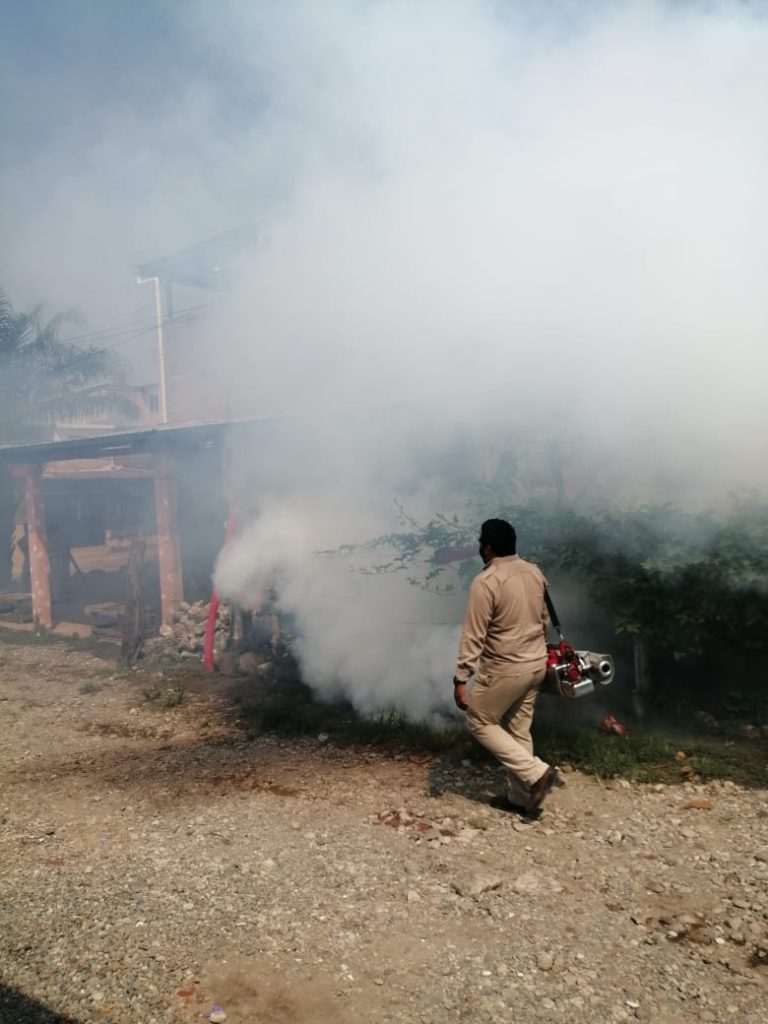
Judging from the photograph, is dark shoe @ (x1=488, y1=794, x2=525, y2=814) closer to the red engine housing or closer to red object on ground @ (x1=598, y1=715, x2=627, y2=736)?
the red engine housing

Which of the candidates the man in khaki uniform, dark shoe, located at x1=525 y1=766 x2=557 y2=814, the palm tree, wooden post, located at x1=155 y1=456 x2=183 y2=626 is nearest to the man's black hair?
the man in khaki uniform

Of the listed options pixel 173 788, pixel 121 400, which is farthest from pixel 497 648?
pixel 121 400

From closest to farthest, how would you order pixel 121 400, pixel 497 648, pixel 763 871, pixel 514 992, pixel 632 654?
pixel 514 992 → pixel 763 871 → pixel 497 648 → pixel 632 654 → pixel 121 400

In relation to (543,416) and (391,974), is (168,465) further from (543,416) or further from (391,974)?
(391,974)

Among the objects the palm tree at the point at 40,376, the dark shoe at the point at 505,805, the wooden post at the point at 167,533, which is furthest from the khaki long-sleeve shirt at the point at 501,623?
the palm tree at the point at 40,376

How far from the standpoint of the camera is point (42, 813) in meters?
3.79

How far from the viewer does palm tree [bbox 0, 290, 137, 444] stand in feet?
63.1

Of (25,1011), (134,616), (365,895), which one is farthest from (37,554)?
(25,1011)

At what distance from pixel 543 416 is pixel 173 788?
144 inches

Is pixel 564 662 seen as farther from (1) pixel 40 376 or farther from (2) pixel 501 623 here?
(1) pixel 40 376

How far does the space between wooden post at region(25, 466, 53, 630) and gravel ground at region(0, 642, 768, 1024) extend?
21.7 ft

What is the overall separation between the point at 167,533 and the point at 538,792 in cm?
682

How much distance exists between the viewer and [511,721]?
365 cm

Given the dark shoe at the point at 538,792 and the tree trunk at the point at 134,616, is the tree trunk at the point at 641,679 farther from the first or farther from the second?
the tree trunk at the point at 134,616
